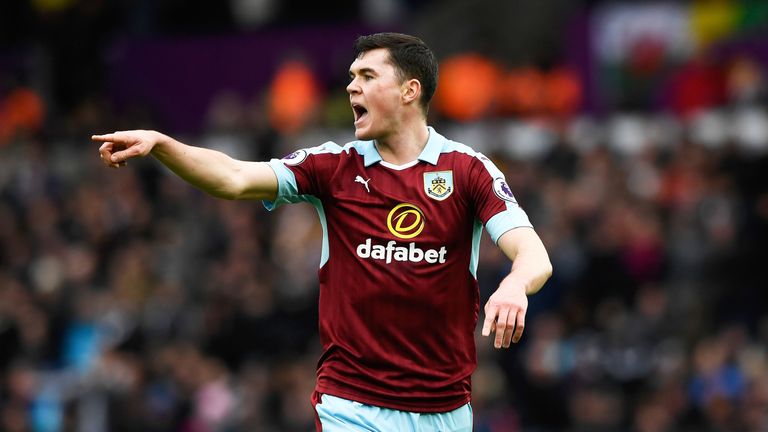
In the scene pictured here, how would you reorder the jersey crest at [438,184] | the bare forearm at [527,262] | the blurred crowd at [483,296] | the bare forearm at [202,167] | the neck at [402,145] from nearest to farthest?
the bare forearm at [527,262] < the bare forearm at [202,167] < the jersey crest at [438,184] < the neck at [402,145] < the blurred crowd at [483,296]

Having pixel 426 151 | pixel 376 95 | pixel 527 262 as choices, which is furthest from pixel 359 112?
pixel 527 262

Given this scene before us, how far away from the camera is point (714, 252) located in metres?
14.9

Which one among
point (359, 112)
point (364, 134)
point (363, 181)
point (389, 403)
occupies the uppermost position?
point (359, 112)

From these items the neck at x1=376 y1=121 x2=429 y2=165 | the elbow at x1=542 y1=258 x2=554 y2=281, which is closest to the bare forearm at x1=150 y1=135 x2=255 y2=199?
the neck at x1=376 y1=121 x2=429 y2=165

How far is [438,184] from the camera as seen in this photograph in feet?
23.9

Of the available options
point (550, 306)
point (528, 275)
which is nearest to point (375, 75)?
point (528, 275)

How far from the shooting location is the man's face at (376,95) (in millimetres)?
7281

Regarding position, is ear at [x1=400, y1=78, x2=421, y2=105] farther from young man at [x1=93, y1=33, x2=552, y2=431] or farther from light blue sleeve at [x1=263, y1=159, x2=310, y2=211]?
light blue sleeve at [x1=263, y1=159, x2=310, y2=211]

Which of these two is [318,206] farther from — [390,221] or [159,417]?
[159,417]

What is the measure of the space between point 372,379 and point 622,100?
44.0ft

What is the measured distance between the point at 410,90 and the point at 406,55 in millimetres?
168

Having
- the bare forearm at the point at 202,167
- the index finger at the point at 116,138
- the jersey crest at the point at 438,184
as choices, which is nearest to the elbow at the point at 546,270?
the jersey crest at the point at 438,184

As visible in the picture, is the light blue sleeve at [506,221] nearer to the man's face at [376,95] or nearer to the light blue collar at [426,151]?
the light blue collar at [426,151]

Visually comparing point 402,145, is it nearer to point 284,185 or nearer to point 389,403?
point 284,185
